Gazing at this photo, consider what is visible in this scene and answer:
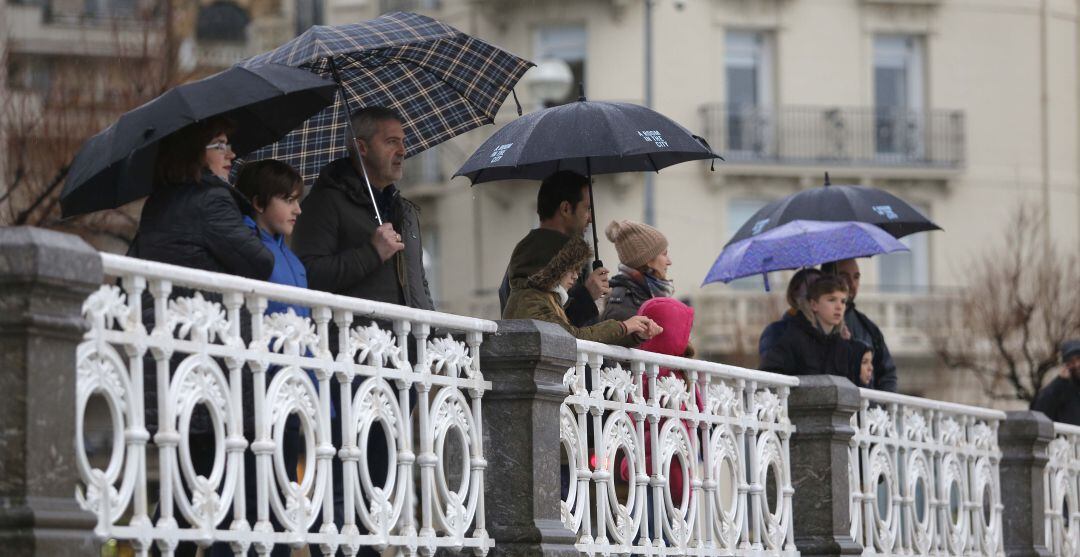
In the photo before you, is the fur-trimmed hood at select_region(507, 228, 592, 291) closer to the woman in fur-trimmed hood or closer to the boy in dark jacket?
the woman in fur-trimmed hood

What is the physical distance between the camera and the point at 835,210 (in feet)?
41.3

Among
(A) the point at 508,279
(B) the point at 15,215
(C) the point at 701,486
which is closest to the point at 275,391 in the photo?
(A) the point at 508,279

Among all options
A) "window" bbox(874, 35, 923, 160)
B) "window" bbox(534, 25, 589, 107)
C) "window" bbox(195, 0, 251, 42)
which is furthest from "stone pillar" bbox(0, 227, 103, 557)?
"window" bbox(195, 0, 251, 42)

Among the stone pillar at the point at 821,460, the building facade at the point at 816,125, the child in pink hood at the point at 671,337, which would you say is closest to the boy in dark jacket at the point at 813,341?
the stone pillar at the point at 821,460

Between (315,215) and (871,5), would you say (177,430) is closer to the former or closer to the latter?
(315,215)

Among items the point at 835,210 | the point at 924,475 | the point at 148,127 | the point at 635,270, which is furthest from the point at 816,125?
the point at 148,127

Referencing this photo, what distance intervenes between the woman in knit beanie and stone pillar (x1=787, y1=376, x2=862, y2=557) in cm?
125

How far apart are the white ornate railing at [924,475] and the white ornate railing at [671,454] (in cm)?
69

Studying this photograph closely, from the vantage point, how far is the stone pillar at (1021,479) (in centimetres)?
1285

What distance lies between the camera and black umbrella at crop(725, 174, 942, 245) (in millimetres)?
12617

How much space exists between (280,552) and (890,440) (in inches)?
195

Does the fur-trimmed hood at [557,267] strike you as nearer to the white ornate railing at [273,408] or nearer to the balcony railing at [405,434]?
the balcony railing at [405,434]

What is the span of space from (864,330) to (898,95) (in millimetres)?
27352

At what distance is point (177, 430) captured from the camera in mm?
6656
